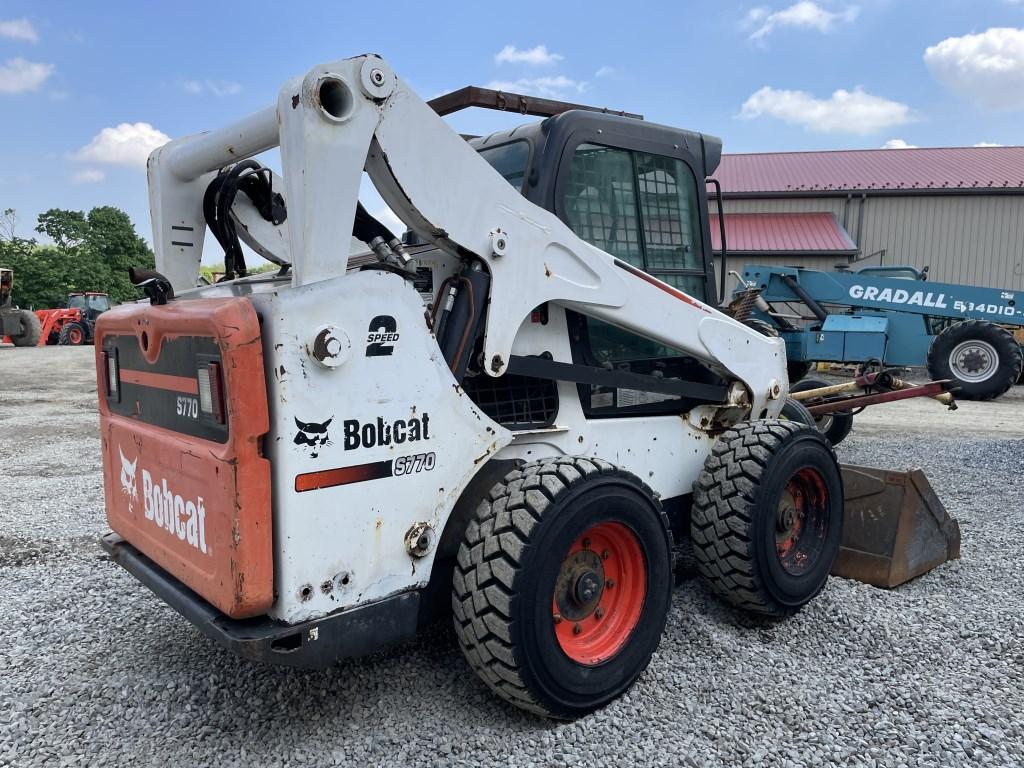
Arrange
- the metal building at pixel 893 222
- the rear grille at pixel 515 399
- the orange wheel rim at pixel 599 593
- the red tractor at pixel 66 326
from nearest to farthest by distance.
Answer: the orange wheel rim at pixel 599 593 → the rear grille at pixel 515 399 → the metal building at pixel 893 222 → the red tractor at pixel 66 326

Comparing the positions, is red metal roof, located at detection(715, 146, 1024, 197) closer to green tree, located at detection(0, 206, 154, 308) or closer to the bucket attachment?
the bucket attachment

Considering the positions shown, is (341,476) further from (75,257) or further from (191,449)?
(75,257)

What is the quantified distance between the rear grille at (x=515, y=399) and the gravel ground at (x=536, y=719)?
1.03m

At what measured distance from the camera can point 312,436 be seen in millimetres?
2365

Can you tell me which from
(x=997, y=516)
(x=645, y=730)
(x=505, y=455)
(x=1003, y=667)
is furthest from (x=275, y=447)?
(x=997, y=516)

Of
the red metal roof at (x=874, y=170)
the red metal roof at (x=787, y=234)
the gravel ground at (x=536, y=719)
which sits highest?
the red metal roof at (x=874, y=170)

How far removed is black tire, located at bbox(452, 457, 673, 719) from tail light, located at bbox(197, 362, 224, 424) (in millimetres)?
929

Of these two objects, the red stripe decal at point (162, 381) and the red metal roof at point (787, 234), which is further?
the red metal roof at point (787, 234)

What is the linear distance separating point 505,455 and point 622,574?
2.13ft

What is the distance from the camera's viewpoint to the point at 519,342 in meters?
3.11

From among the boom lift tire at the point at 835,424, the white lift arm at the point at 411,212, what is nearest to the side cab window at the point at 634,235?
the white lift arm at the point at 411,212

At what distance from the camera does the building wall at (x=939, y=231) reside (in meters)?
21.0

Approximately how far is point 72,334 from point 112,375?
2516 cm

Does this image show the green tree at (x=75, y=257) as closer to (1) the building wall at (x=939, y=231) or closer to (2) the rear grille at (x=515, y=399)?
(1) the building wall at (x=939, y=231)
